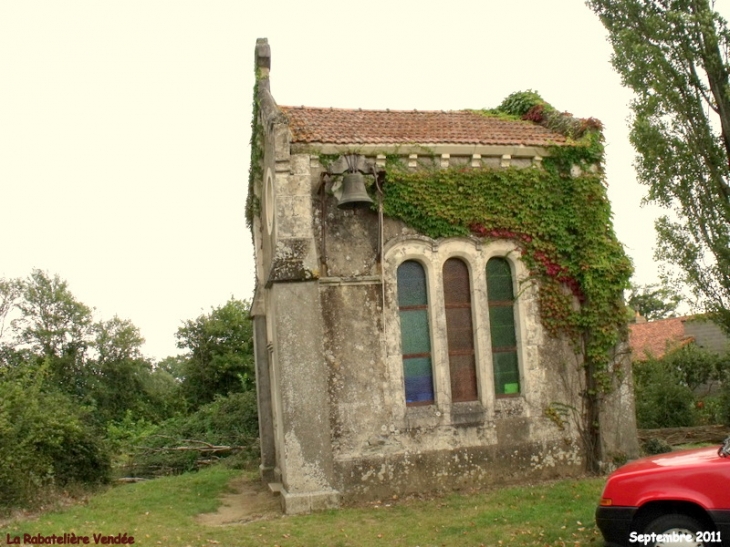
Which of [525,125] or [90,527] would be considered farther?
[525,125]

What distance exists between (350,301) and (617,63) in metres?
9.66

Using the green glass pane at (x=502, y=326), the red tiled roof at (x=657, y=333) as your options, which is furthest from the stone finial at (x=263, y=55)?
the red tiled roof at (x=657, y=333)

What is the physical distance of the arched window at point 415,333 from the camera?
1293 centimetres

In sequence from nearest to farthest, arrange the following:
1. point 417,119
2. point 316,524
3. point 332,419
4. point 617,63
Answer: point 316,524 → point 332,419 → point 417,119 → point 617,63

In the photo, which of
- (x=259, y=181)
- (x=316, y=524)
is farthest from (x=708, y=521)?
(x=259, y=181)

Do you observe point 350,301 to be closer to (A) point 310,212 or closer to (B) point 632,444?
(A) point 310,212

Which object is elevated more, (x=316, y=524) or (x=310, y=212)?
(x=310, y=212)

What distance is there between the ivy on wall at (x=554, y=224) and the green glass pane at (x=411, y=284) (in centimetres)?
71

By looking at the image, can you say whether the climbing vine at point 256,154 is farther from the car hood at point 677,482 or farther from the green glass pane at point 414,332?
the car hood at point 677,482

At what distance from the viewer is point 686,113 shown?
16750mm

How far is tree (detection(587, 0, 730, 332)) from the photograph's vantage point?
16.4m

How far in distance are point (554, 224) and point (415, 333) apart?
3432mm

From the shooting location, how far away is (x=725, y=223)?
1634 centimetres

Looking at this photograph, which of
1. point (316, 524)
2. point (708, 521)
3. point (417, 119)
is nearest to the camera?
point (708, 521)
